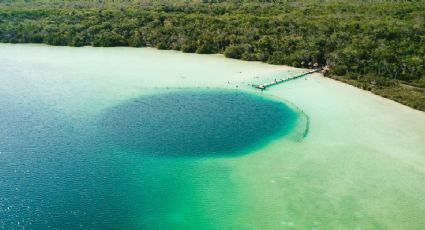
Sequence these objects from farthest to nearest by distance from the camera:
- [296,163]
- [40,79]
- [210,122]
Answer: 1. [40,79]
2. [210,122]
3. [296,163]

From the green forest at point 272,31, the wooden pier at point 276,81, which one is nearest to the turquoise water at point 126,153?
the wooden pier at point 276,81

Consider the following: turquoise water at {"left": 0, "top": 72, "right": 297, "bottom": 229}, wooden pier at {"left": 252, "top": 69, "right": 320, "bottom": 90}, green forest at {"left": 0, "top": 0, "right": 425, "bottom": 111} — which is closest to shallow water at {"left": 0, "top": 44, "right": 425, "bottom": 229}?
turquoise water at {"left": 0, "top": 72, "right": 297, "bottom": 229}

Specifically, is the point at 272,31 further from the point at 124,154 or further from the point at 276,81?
the point at 124,154

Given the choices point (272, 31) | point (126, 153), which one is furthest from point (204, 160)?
point (272, 31)

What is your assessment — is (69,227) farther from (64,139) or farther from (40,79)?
(40,79)

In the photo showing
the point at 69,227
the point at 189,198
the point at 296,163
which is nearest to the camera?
the point at 69,227

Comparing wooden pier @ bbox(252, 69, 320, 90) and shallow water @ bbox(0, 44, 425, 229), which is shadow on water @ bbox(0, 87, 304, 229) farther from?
wooden pier @ bbox(252, 69, 320, 90)

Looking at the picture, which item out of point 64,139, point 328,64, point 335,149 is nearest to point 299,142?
point 335,149
